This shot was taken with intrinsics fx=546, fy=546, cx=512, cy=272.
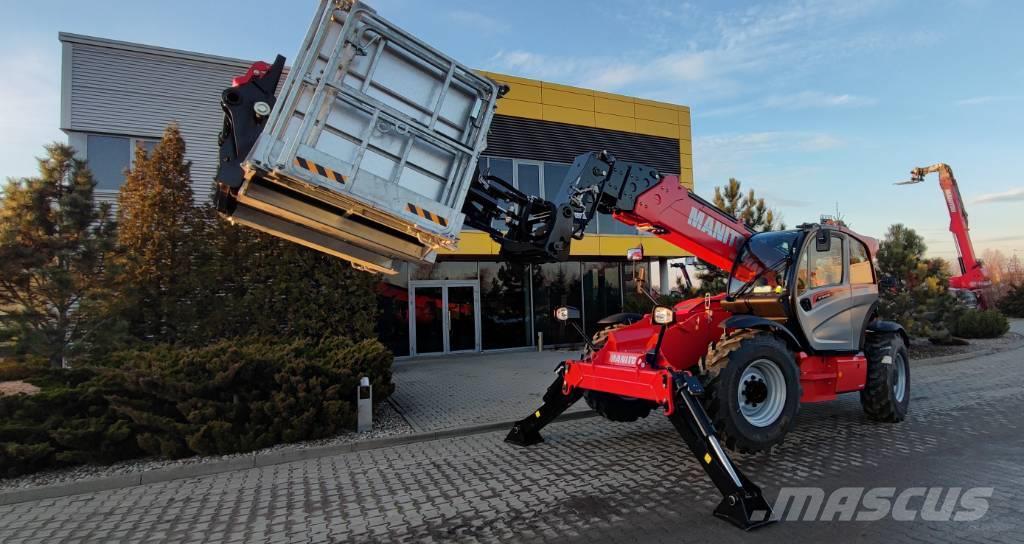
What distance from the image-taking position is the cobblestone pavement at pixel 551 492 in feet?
13.4

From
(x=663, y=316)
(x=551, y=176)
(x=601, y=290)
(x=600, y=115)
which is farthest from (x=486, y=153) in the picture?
(x=663, y=316)

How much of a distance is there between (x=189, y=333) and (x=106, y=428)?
14.1 feet

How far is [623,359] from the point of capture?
562 centimetres

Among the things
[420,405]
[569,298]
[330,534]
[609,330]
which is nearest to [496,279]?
[569,298]

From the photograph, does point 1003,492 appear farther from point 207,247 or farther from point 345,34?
point 207,247

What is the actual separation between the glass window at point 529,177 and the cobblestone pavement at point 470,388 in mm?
5130

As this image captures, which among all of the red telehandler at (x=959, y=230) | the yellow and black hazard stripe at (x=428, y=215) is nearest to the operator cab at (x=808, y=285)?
the yellow and black hazard stripe at (x=428, y=215)

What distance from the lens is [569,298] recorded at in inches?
735

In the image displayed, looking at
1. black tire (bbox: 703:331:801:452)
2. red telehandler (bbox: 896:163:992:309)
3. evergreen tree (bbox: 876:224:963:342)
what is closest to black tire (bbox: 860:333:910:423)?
black tire (bbox: 703:331:801:452)

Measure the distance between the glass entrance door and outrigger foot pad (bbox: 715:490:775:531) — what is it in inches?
513

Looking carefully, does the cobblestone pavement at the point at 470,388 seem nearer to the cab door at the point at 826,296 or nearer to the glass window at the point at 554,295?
the glass window at the point at 554,295

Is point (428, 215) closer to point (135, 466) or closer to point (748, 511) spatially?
point (748, 511)

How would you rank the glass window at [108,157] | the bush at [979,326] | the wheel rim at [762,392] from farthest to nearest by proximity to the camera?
the bush at [979,326] < the glass window at [108,157] < the wheel rim at [762,392]

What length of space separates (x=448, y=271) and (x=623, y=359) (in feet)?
38.9
